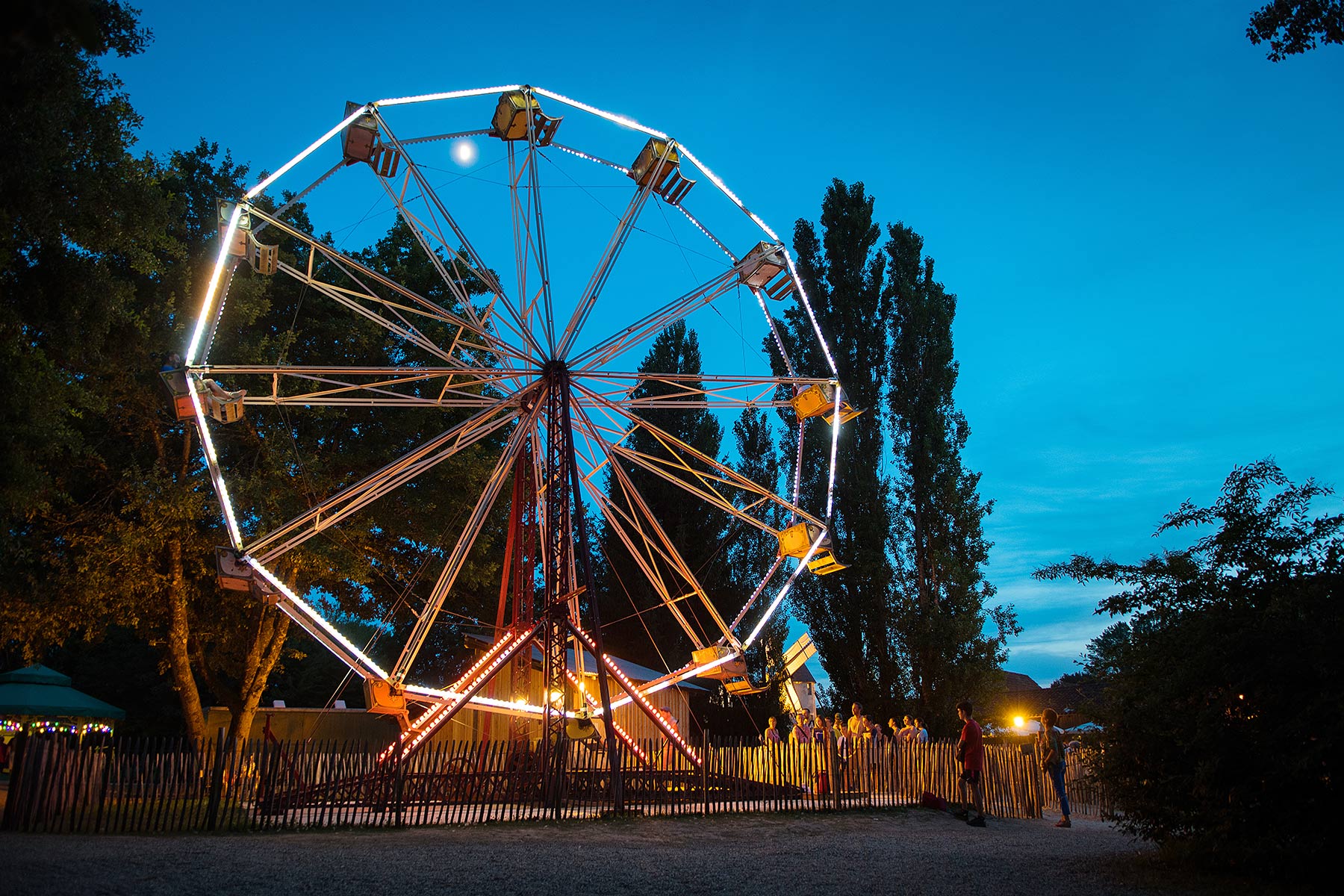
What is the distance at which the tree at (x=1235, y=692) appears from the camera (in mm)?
6934

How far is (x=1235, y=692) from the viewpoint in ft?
24.4

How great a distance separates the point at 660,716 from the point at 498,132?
9697 millimetres

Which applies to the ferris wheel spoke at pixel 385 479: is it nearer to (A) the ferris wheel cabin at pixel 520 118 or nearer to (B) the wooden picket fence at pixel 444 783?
(B) the wooden picket fence at pixel 444 783

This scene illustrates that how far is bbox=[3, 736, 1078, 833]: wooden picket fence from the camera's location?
10359 millimetres

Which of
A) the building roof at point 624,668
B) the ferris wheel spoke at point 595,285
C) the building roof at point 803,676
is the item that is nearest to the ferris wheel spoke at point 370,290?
the ferris wheel spoke at point 595,285

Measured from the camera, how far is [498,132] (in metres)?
14.5

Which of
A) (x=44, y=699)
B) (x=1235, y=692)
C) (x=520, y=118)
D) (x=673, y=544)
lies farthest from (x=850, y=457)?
(x=44, y=699)

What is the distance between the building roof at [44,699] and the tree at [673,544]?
583 inches

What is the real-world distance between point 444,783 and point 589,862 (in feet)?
13.7

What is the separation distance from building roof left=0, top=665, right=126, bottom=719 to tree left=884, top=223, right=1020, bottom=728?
20.9 metres

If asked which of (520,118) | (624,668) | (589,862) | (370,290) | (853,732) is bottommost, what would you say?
(589,862)

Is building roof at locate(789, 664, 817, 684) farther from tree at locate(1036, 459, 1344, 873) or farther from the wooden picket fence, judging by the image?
tree at locate(1036, 459, 1344, 873)

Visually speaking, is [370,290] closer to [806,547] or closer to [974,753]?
[806,547]

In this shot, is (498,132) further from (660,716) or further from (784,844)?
(784,844)
